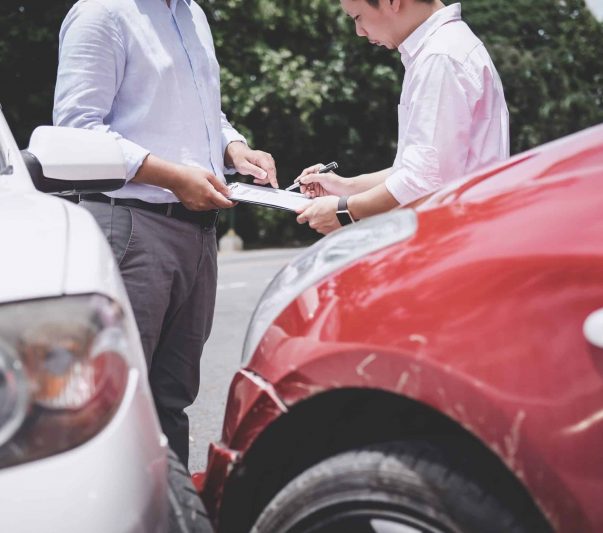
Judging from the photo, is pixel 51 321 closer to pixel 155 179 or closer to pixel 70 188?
pixel 70 188

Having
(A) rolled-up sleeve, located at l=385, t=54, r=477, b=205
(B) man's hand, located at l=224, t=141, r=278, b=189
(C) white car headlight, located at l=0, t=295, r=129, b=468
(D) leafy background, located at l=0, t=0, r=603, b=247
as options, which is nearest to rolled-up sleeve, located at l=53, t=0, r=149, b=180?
(B) man's hand, located at l=224, t=141, r=278, b=189

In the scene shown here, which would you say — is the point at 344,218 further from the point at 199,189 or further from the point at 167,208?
the point at 167,208

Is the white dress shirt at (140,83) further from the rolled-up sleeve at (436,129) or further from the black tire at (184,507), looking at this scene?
the black tire at (184,507)

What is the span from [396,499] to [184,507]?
1.35 ft

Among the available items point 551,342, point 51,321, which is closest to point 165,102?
point 51,321

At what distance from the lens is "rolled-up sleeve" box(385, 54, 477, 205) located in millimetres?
2172

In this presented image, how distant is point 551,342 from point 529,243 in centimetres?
17

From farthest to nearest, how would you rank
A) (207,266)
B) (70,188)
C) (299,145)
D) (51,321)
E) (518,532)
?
(299,145) < (207,266) < (70,188) < (518,532) < (51,321)

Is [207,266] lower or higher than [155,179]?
lower

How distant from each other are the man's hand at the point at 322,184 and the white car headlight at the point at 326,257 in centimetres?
73

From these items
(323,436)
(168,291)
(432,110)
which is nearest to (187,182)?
(168,291)

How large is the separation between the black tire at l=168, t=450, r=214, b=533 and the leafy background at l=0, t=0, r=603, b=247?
57.2 ft

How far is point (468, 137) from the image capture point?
7.28 ft

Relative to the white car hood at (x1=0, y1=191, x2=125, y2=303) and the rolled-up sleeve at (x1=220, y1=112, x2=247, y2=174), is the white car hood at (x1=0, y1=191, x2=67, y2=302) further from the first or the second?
the rolled-up sleeve at (x1=220, y1=112, x2=247, y2=174)
